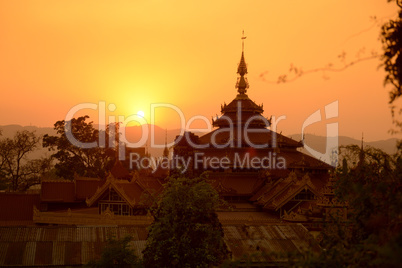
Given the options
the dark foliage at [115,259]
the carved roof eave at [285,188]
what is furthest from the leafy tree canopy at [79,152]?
the dark foliage at [115,259]

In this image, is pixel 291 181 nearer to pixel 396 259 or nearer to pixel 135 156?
pixel 396 259

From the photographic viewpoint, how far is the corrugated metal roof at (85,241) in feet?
75.8

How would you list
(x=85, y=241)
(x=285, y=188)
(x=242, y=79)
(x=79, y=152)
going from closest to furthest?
(x=85, y=241)
(x=285, y=188)
(x=242, y=79)
(x=79, y=152)

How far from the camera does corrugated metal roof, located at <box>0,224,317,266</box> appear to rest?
2309 cm

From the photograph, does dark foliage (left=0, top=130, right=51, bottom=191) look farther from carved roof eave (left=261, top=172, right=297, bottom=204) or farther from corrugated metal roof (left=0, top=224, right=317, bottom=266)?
corrugated metal roof (left=0, top=224, right=317, bottom=266)

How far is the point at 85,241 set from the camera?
24.9 metres

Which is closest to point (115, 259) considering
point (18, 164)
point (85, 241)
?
point (85, 241)

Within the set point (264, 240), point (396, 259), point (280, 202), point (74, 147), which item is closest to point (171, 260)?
point (264, 240)

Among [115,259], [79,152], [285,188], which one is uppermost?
[79,152]

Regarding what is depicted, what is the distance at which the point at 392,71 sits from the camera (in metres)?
10.3

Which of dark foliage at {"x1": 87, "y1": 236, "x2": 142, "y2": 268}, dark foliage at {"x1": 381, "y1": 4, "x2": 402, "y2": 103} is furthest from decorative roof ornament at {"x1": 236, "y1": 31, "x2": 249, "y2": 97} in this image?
dark foliage at {"x1": 381, "y1": 4, "x2": 402, "y2": 103}

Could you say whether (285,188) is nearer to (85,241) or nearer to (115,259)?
(85,241)

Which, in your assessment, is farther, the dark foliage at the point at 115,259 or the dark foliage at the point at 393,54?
the dark foliage at the point at 115,259

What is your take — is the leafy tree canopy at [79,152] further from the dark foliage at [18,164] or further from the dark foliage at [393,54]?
the dark foliage at [393,54]
